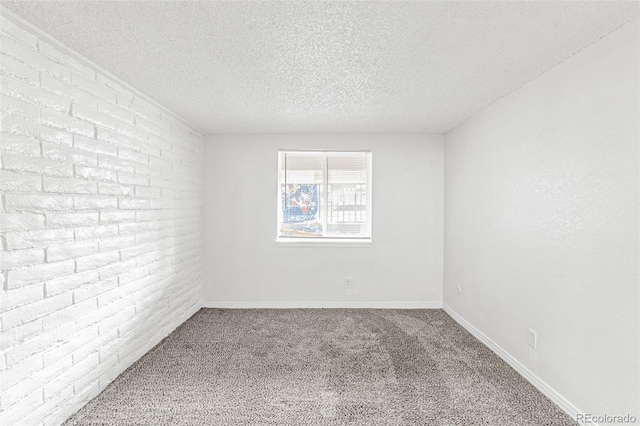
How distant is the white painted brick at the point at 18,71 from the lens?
5.56 ft

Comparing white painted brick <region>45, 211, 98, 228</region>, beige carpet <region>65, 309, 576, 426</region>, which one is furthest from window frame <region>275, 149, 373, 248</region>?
white painted brick <region>45, 211, 98, 228</region>

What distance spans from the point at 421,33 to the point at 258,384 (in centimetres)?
255

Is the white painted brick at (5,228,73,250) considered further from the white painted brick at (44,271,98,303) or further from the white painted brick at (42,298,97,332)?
the white painted brick at (42,298,97,332)

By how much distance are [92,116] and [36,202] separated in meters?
0.75

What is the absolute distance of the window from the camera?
4.60 meters

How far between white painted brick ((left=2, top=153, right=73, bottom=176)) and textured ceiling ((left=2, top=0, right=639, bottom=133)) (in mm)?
694

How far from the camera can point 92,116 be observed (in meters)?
2.34

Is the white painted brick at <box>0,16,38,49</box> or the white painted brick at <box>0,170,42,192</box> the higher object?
the white painted brick at <box>0,16,38,49</box>

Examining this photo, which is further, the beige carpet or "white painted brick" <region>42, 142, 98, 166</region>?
the beige carpet

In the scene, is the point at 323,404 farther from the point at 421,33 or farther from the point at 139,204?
the point at 421,33

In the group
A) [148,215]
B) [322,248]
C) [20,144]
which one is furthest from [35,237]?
[322,248]

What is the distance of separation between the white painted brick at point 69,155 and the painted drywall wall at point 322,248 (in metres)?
2.22

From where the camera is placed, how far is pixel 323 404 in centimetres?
231

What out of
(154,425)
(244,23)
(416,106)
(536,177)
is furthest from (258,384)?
(416,106)
